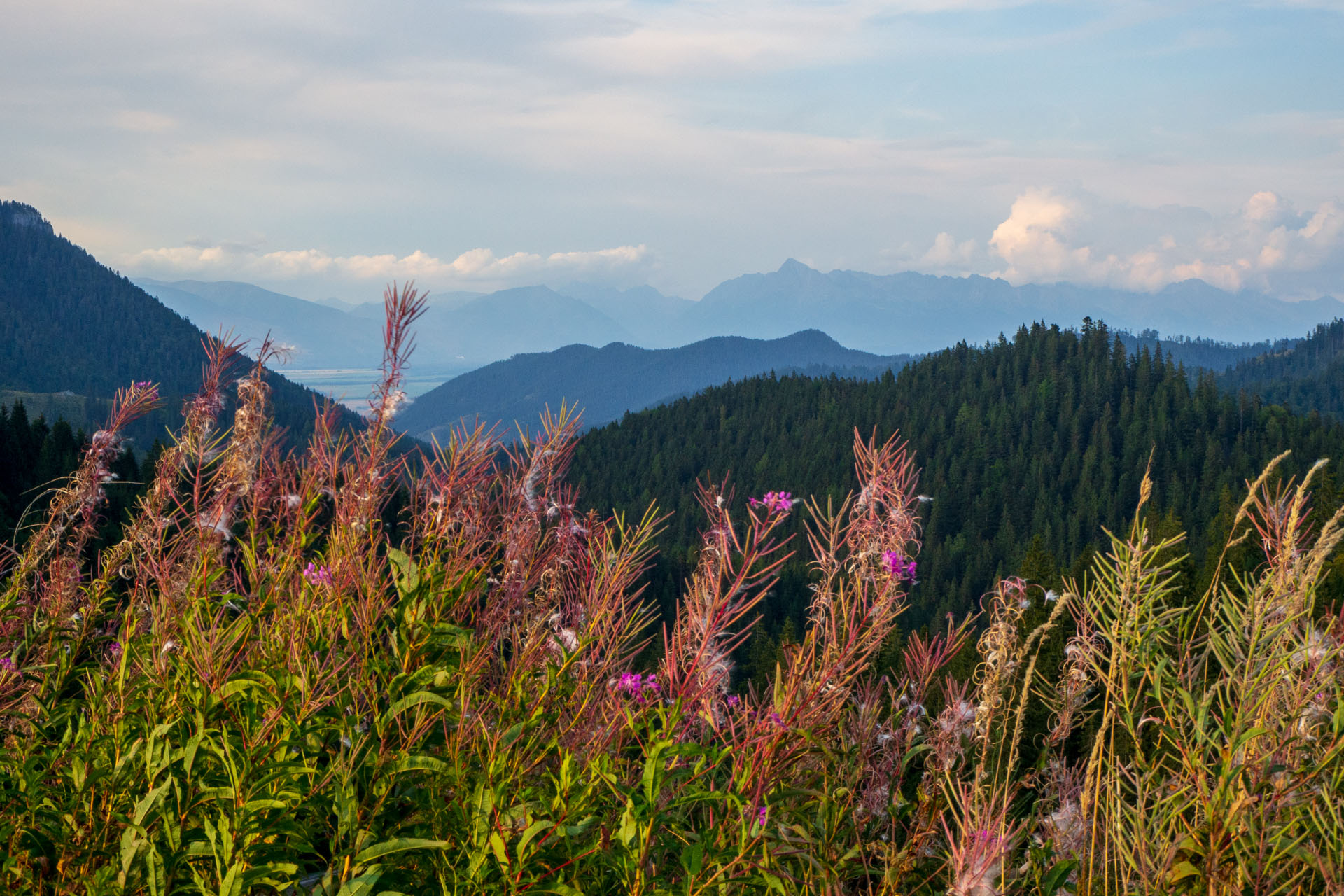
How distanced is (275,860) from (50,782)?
1.10 metres

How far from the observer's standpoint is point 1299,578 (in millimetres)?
2734

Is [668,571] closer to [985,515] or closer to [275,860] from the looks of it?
[985,515]

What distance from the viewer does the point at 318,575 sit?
10.4 feet

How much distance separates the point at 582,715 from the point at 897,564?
3.99 feet

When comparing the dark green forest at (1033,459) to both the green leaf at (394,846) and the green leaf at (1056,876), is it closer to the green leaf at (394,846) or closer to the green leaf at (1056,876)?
the green leaf at (1056,876)

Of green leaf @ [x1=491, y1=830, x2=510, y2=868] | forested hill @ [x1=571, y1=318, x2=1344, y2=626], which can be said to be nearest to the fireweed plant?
green leaf @ [x1=491, y1=830, x2=510, y2=868]

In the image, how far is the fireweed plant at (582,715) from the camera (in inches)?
97.8

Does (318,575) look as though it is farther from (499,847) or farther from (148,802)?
(499,847)

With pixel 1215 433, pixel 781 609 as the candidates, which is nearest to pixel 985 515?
pixel 1215 433

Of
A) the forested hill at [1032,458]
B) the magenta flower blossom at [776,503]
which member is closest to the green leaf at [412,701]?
the magenta flower blossom at [776,503]

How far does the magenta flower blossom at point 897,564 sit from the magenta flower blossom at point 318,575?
6.21ft

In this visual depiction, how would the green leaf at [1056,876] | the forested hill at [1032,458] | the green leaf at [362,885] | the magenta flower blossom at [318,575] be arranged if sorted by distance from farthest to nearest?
the forested hill at [1032,458] → the magenta flower blossom at [318,575] → the green leaf at [1056,876] → the green leaf at [362,885]

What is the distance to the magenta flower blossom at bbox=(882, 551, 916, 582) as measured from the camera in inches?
122

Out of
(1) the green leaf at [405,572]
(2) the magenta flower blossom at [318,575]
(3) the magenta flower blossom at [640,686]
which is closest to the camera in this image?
(1) the green leaf at [405,572]
